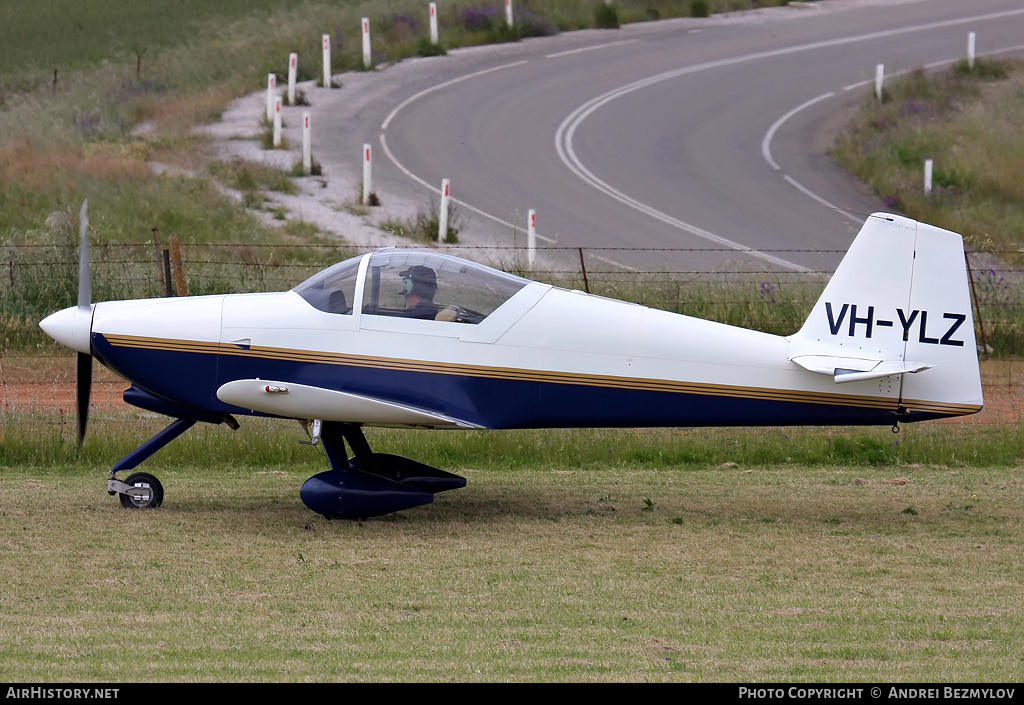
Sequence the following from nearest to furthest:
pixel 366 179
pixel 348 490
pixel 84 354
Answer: pixel 348 490 < pixel 84 354 < pixel 366 179

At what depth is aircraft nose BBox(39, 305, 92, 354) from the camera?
917 cm

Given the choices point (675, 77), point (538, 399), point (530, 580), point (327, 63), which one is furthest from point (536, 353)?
point (675, 77)

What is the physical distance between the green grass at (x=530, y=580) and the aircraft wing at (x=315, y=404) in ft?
2.77

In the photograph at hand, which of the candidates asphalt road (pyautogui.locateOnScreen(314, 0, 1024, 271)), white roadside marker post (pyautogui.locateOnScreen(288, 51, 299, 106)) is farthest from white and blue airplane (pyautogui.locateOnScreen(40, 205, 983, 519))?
white roadside marker post (pyautogui.locateOnScreen(288, 51, 299, 106))

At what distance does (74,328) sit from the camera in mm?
9172

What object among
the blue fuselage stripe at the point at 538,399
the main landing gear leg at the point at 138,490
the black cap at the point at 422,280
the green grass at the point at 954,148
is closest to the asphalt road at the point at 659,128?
the green grass at the point at 954,148

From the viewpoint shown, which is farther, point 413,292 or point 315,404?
point 413,292

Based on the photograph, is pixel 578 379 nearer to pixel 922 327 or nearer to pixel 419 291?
pixel 419 291

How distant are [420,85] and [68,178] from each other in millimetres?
10000

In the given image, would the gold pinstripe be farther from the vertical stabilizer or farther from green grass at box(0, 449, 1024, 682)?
green grass at box(0, 449, 1024, 682)

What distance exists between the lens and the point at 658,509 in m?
9.77

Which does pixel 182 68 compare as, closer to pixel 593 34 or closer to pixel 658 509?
pixel 593 34

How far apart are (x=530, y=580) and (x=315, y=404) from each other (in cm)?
227

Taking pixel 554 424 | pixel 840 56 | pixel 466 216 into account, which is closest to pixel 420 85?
pixel 466 216
